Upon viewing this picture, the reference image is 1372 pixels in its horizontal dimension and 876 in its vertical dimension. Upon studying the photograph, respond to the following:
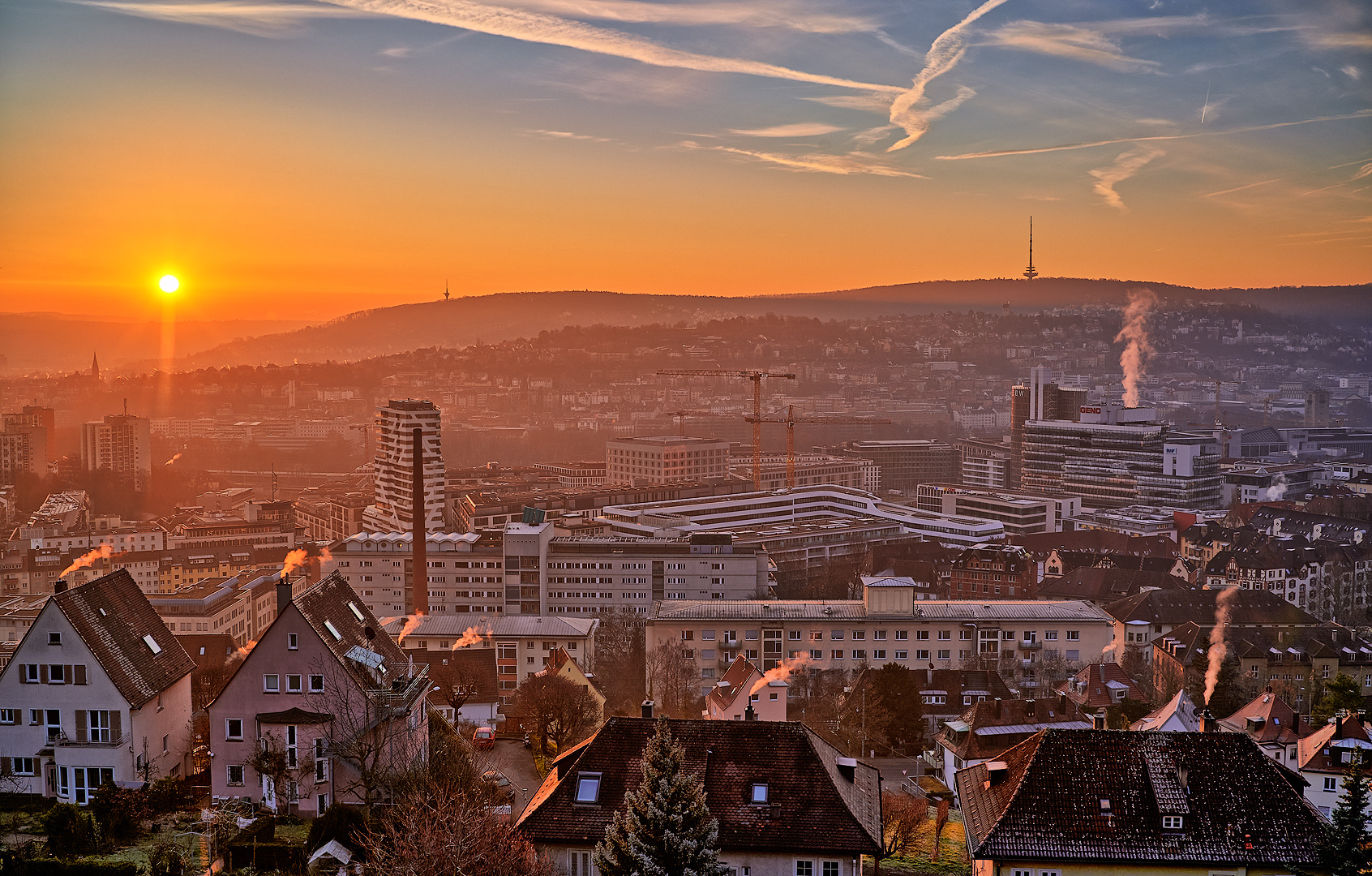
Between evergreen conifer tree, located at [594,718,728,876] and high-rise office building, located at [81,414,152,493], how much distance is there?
79.7 meters

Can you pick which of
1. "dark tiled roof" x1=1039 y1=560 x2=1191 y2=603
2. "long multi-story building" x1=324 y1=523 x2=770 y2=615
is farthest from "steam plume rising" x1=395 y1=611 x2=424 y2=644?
"dark tiled roof" x1=1039 y1=560 x2=1191 y2=603

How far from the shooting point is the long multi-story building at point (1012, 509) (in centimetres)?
6303

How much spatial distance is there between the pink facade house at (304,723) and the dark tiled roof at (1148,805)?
712 cm

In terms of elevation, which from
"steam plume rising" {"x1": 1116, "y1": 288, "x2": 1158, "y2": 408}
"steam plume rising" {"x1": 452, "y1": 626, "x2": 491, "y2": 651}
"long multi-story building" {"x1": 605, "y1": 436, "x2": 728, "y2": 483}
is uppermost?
"steam plume rising" {"x1": 1116, "y1": 288, "x2": 1158, "y2": 408}

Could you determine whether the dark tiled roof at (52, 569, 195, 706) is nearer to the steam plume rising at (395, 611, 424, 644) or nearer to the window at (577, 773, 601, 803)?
the window at (577, 773, 601, 803)

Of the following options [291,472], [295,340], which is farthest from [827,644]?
[295,340]

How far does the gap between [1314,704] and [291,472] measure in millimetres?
98546

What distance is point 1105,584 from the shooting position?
43438 millimetres

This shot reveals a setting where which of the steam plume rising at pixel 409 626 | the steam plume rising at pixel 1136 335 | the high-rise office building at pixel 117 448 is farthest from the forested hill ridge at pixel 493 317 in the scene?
the steam plume rising at pixel 409 626

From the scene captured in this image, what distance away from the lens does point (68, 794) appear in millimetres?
14633

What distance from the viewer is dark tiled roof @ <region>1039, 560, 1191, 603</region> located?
42.8 metres

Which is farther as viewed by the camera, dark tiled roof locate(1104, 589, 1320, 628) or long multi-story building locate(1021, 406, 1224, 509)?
long multi-story building locate(1021, 406, 1224, 509)

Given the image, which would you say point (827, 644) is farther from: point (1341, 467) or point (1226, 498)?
point (1341, 467)

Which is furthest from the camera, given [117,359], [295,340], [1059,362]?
[295,340]
